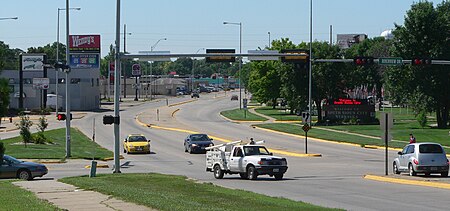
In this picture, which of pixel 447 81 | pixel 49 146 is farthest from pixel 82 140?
pixel 447 81

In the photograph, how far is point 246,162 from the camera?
108 feet

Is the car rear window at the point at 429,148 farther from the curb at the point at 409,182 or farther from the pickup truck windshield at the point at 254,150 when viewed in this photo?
A: the pickup truck windshield at the point at 254,150

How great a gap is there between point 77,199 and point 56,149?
115 ft

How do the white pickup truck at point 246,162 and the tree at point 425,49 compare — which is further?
the tree at point 425,49

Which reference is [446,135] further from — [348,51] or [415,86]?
[348,51]

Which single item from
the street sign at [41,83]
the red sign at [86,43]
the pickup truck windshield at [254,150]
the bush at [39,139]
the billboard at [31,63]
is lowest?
the bush at [39,139]

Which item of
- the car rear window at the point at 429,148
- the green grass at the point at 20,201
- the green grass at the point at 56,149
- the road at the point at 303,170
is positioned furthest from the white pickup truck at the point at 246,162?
the green grass at the point at 56,149

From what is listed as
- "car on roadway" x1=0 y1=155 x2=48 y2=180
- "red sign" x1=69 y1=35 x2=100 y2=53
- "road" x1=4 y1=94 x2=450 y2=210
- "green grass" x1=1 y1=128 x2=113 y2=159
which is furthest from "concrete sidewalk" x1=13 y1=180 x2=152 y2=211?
"red sign" x1=69 y1=35 x2=100 y2=53

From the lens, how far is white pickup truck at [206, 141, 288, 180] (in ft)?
106

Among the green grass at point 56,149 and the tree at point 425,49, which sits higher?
the tree at point 425,49

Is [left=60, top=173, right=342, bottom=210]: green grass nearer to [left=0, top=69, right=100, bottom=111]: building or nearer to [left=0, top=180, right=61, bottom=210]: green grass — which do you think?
[left=0, top=180, right=61, bottom=210]: green grass

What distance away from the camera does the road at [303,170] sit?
22.7 meters

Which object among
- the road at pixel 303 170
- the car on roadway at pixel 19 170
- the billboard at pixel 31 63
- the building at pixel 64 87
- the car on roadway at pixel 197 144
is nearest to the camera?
the road at pixel 303 170

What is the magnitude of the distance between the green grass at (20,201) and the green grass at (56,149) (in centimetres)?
2658
